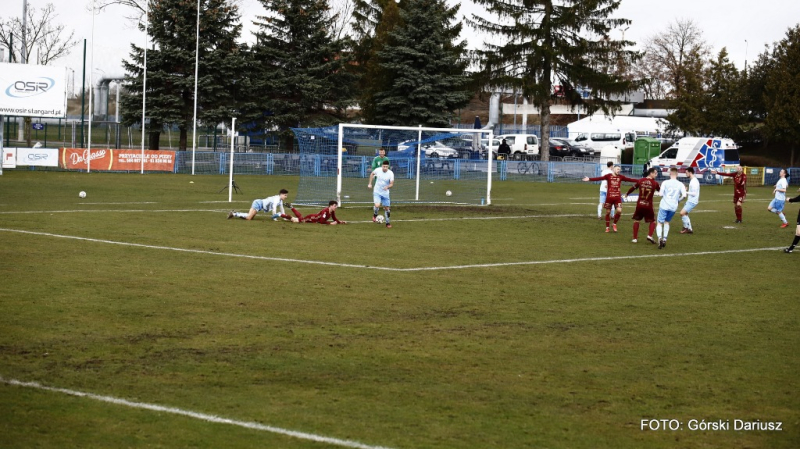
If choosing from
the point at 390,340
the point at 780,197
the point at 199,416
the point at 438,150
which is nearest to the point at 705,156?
the point at 438,150

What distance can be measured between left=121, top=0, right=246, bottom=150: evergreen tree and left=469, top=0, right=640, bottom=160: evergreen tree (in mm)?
16390

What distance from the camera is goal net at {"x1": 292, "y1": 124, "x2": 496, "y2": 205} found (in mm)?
32531

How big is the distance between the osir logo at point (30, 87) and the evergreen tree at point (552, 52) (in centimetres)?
2788

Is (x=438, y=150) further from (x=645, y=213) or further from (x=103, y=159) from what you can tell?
(x=645, y=213)

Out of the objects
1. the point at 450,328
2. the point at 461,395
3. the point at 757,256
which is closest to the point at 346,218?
the point at 757,256

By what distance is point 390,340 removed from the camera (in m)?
10.0

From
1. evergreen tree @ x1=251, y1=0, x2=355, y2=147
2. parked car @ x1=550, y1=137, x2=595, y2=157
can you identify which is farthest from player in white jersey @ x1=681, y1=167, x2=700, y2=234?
parked car @ x1=550, y1=137, x2=595, y2=157

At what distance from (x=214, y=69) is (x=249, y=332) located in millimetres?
48768

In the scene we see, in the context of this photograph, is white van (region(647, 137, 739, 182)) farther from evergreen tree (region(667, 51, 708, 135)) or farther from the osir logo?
the osir logo

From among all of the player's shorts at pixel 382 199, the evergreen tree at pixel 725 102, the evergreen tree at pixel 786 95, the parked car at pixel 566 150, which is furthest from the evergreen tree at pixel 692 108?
the player's shorts at pixel 382 199

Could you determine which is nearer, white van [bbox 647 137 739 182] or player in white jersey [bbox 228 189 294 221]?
player in white jersey [bbox 228 189 294 221]

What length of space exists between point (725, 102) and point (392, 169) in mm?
37160

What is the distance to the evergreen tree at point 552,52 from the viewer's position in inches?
2254

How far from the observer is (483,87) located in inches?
2323
